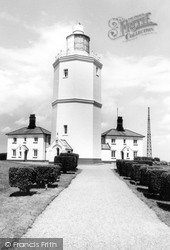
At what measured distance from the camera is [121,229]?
636cm

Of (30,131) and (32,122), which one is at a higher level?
(32,122)

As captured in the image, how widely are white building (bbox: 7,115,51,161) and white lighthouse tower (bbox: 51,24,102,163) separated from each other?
47.3ft

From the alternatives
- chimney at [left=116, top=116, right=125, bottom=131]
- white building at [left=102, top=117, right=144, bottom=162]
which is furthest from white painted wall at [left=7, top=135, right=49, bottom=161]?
chimney at [left=116, top=116, right=125, bottom=131]

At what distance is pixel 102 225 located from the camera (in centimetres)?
664

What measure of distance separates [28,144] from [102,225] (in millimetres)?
43065

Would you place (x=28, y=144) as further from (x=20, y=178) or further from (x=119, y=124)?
(x=20, y=178)

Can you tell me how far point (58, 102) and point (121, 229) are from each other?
27.7 metres

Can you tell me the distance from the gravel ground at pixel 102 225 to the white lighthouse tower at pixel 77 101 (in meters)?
21.9

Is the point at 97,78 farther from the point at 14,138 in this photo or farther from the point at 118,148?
the point at 14,138

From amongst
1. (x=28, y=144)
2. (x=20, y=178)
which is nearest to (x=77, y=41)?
(x=28, y=144)

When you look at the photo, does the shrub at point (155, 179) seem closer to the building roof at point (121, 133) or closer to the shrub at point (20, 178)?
the shrub at point (20, 178)

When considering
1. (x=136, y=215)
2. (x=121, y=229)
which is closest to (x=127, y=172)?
(x=136, y=215)

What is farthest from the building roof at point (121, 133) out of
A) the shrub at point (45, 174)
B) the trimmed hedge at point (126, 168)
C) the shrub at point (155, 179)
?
the shrub at point (155, 179)

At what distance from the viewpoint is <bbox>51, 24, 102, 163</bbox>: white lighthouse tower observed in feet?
106
